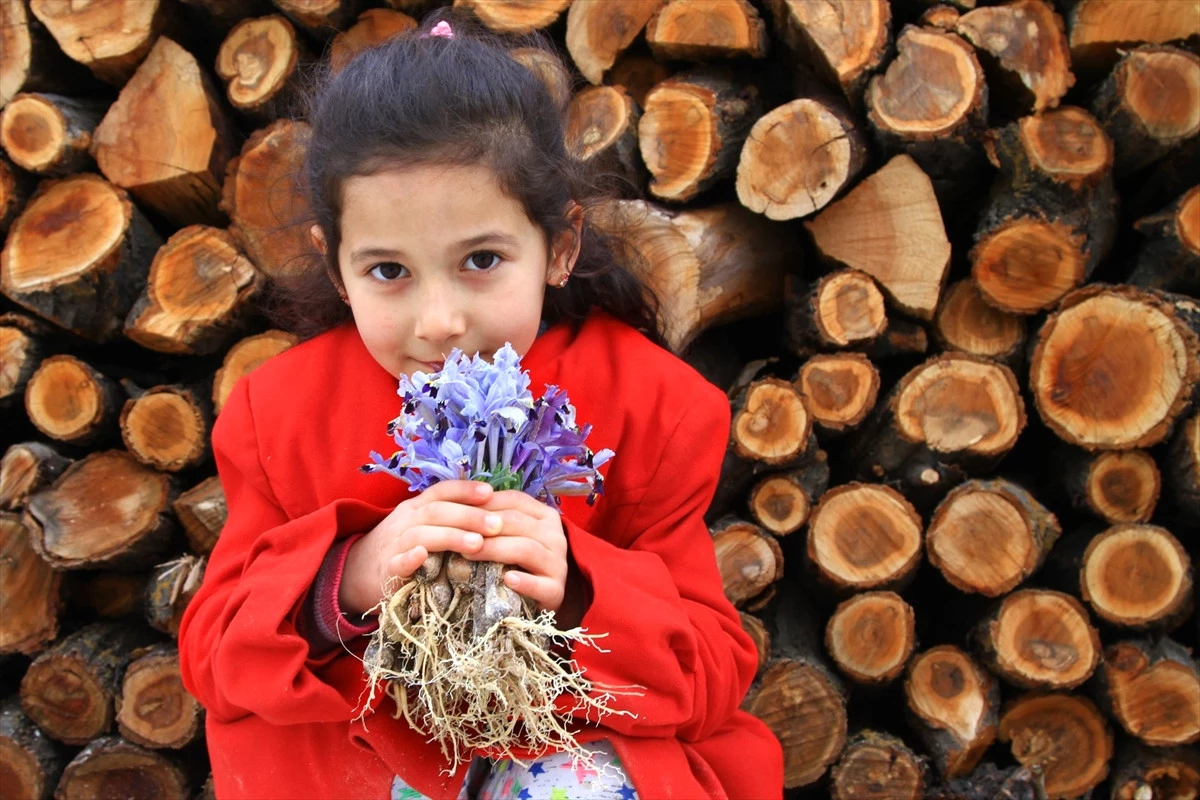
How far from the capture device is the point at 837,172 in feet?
6.47

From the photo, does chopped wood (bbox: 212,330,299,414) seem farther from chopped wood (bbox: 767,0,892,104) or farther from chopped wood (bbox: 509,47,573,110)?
chopped wood (bbox: 767,0,892,104)

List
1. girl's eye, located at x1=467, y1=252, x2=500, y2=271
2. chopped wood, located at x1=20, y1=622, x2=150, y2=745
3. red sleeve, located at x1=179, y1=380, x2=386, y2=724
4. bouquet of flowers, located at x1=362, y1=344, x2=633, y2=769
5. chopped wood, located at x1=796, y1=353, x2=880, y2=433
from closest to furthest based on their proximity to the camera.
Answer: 1. bouquet of flowers, located at x1=362, y1=344, x2=633, y2=769
2. red sleeve, located at x1=179, y1=380, x2=386, y2=724
3. girl's eye, located at x1=467, y1=252, x2=500, y2=271
4. chopped wood, located at x1=796, y1=353, x2=880, y2=433
5. chopped wood, located at x1=20, y1=622, x2=150, y2=745

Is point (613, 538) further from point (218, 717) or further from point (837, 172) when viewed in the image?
point (837, 172)

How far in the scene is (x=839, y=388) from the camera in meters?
2.08

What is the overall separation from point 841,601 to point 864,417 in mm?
395

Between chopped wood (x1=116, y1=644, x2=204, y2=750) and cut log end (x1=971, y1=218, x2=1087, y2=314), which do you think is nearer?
cut log end (x1=971, y1=218, x2=1087, y2=314)

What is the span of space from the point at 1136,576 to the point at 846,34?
1.22 m

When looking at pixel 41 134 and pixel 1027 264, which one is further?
pixel 41 134

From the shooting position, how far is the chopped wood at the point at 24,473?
2.17 meters

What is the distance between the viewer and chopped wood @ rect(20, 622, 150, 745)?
7.10 feet

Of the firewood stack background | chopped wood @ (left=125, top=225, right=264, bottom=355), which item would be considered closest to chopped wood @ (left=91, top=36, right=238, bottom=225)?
the firewood stack background

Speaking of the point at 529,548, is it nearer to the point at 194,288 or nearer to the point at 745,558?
the point at 745,558

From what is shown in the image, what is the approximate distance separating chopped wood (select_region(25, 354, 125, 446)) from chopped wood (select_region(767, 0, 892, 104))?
1.65 meters

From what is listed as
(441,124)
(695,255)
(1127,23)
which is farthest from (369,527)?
(1127,23)
